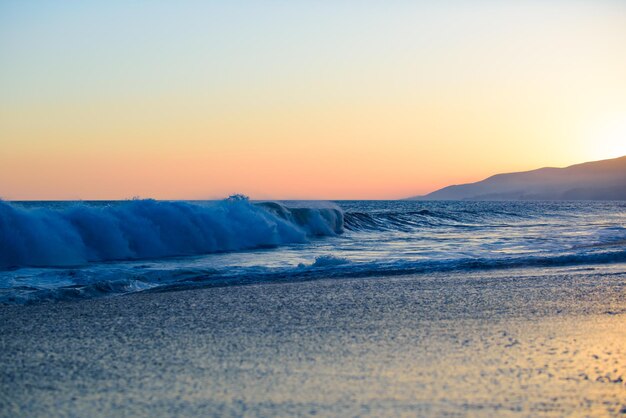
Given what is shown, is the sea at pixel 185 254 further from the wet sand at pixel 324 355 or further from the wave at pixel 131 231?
the wet sand at pixel 324 355

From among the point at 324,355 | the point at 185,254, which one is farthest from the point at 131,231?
the point at 324,355

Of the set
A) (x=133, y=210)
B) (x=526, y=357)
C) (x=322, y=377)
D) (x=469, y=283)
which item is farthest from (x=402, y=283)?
(x=133, y=210)

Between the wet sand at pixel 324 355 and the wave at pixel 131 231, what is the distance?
6.83 metres

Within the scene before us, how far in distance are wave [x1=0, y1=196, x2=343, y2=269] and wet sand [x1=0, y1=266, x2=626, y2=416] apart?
6833 millimetres

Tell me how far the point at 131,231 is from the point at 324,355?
13.3 meters

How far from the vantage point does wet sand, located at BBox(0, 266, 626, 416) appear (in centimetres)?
323

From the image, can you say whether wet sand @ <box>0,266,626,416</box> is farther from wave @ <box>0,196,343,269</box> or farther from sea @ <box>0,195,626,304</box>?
wave @ <box>0,196,343,269</box>

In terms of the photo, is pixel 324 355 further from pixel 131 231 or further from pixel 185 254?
pixel 131 231

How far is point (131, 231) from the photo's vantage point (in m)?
16.5

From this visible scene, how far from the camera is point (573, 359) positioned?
399 centimetres

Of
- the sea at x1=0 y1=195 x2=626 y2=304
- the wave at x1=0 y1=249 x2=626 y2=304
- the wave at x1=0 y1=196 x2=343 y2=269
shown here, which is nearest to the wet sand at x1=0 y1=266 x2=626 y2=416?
the wave at x1=0 y1=249 x2=626 y2=304

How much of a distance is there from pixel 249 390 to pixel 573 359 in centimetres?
209

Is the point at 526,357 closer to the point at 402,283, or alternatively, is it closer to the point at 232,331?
the point at 232,331

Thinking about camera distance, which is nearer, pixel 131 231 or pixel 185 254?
pixel 185 254
